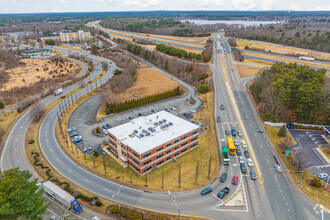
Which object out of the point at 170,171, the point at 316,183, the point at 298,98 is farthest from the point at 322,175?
the point at 170,171

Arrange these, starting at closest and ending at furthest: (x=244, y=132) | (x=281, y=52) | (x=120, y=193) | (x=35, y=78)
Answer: (x=120, y=193) < (x=244, y=132) < (x=35, y=78) < (x=281, y=52)

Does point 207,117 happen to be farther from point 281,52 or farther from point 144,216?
point 281,52

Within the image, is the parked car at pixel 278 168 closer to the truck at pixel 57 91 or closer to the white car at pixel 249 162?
the white car at pixel 249 162

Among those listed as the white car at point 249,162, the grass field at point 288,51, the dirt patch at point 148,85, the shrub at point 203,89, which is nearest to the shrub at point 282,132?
the white car at point 249,162

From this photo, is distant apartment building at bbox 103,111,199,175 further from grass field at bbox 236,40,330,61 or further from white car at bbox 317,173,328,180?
grass field at bbox 236,40,330,61

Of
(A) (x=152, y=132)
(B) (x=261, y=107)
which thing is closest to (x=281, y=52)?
(B) (x=261, y=107)

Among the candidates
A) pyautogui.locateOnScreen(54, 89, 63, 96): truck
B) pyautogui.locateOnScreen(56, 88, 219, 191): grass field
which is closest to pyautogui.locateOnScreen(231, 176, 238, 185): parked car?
pyautogui.locateOnScreen(56, 88, 219, 191): grass field

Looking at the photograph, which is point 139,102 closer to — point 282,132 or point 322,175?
point 282,132
